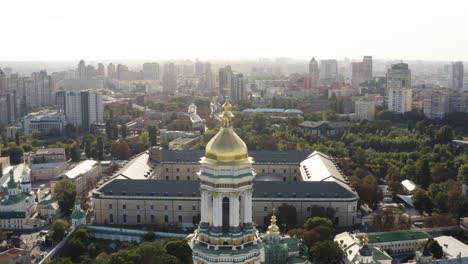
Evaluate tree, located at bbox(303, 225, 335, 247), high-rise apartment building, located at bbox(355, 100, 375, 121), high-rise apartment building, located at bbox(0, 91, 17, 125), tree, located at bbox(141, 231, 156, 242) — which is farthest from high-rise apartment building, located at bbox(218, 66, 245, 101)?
tree, located at bbox(303, 225, 335, 247)

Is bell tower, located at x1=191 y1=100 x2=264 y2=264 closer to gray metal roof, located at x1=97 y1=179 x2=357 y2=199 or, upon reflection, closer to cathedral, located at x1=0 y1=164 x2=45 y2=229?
gray metal roof, located at x1=97 y1=179 x2=357 y2=199

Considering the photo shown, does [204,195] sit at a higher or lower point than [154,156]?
higher

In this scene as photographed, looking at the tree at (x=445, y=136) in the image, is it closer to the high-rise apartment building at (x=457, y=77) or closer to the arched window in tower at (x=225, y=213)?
the arched window in tower at (x=225, y=213)

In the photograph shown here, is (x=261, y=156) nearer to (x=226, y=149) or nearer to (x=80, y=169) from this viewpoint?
(x=80, y=169)

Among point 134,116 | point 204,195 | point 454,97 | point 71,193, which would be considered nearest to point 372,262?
point 204,195

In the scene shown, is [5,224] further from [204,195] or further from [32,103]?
[32,103]

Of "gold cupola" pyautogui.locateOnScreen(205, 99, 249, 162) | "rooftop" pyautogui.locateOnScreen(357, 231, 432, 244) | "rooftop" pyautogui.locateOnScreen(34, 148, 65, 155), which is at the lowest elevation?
"rooftop" pyautogui.locateOnScreen(357, 231, 432, 244)
